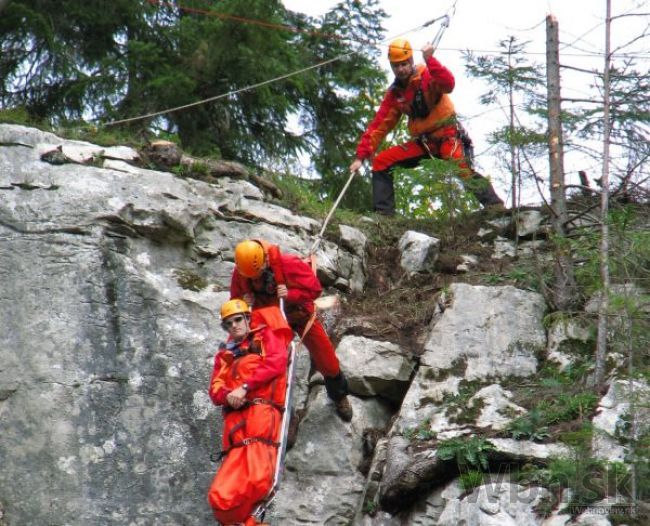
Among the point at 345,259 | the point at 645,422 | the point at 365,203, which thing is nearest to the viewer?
the point at 645,422

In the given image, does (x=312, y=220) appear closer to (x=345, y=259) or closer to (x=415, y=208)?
(x=345, y=259)

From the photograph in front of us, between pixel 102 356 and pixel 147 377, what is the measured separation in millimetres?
464

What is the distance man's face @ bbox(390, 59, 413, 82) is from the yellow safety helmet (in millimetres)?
4746

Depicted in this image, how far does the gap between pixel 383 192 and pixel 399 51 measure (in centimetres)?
204

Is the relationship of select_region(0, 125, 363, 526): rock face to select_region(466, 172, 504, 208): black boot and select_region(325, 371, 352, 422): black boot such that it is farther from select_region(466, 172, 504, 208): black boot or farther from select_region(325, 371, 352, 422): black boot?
select_region(466, 172, 504, 208): black boot

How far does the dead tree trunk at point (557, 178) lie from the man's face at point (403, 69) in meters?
1.98

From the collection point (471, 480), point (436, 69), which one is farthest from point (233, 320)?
point (436, 69)

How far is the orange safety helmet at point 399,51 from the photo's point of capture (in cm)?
1070

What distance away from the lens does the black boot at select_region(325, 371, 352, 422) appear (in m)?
8.20

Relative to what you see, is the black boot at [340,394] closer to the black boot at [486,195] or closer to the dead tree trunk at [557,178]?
the dead tree trunk at [557,178]

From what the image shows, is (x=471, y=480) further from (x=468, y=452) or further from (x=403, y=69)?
(x=403, y=69)

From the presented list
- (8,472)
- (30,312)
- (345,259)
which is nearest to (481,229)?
(345,259)

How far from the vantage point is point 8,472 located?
744 cm

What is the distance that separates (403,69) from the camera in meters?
10.9
